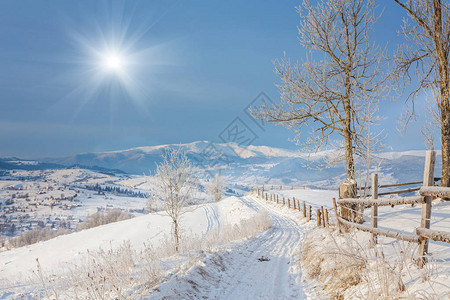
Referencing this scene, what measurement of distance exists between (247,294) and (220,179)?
6523 cm

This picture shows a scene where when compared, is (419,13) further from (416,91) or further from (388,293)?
(388,293)

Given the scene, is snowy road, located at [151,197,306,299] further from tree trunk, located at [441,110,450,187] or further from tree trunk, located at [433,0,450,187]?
tree trunk, located at [433,0,450,187]

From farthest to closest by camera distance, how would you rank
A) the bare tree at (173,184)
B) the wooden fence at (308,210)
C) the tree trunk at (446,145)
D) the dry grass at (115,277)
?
the bare tree at (173,184)
the wooden fence at (308,210)
the tree trunk at (446,145)
the dry grass at (115,277)

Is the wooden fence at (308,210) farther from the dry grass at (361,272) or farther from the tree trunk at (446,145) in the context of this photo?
the tree trunk at (446,145)

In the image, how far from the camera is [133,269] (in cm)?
589

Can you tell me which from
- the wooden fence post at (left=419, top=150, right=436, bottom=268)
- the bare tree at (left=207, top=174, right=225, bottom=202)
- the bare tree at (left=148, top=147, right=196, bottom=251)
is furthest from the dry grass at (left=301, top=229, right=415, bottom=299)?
the bare tree at (left=207, top=174, right=225, bottom=202)

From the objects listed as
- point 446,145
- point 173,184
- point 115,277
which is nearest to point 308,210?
point 446,145

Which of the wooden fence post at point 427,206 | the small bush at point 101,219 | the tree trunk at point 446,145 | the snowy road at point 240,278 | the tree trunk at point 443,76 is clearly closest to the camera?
the wooden fence post at point 427,206

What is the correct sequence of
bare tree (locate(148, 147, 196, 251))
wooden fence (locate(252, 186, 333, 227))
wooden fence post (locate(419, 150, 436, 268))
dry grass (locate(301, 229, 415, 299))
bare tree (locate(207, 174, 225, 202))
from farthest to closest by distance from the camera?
1. bare tree (locate(207, 174, 225, 202))
2. bare tree (locate(148, 147, 196, 251))
3. wooden fence (locate(252, 186, 333, 227))
4. wooden fence post (locate(419, 150, 436, 268))
5. dry grass (locate(301, 229, 415, 299))

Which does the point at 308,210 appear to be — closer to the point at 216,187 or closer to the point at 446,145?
the point at 446,145

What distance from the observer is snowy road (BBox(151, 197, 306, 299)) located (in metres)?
4.68

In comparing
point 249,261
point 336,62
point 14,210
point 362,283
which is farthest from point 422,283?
point 14,210

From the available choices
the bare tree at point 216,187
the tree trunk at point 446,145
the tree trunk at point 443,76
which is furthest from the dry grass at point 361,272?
the bare tree at point 216,187

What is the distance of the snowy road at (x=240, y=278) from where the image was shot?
15.3 feet
